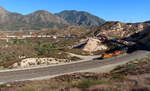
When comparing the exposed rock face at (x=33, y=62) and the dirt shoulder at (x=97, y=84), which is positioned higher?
the dirt shoulder at (x=97, y=84)

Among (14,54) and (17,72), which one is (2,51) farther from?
(17,72)

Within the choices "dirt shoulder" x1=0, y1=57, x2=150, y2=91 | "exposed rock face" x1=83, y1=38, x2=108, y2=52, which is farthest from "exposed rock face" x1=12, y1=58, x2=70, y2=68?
"exposed rock face" x1=83, y1=38, x2=108, y2=52

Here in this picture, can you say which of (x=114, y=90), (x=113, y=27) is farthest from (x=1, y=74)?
Answer: (x=113, y=27)

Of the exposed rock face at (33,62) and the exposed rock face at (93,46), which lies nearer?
the exposed rock face at (33,62)

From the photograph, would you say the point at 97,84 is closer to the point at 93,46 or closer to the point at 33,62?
the point at 33,62

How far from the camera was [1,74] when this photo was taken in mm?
24891

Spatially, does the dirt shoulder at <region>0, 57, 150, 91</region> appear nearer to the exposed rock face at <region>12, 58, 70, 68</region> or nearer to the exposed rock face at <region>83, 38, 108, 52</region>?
the exposed rock face at <region>12, 58, 70, 68</region>

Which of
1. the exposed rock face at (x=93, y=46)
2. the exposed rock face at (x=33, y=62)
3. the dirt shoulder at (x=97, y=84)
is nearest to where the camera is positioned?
the dirt shoulder at (x=97, y=84)

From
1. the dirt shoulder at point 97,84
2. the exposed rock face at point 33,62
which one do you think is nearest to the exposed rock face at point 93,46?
the exposed rock face at point 33,62

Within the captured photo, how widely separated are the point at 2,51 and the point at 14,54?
3.19 m

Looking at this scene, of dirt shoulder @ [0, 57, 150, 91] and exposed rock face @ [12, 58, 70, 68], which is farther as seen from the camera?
exposed rock face @ [12, 58, 70, 68]

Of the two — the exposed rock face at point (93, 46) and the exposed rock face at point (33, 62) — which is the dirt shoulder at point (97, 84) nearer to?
the exposed rock face at point (33, 62)

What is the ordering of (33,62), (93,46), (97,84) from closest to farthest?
(97,84) < (33,62) < (93,46)

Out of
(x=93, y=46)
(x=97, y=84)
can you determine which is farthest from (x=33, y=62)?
(x=93, y=46)
